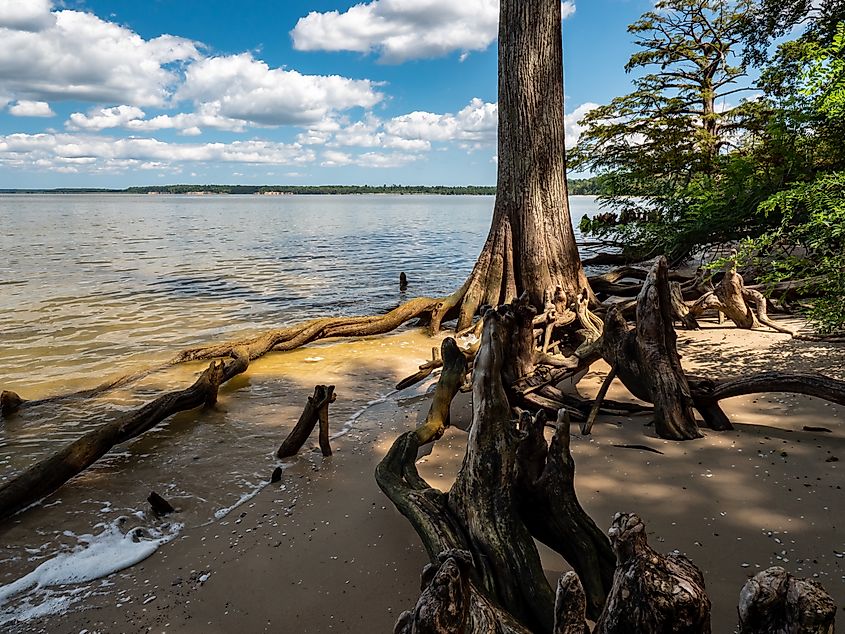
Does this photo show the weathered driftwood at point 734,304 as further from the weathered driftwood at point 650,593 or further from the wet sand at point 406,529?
the weathered driftwood at point 650,593

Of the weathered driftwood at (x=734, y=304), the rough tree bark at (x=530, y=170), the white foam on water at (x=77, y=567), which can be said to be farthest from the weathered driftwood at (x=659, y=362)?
the rough tree bark at (x=530, y=170)

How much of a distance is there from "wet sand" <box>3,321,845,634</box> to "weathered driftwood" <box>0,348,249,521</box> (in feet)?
3.07

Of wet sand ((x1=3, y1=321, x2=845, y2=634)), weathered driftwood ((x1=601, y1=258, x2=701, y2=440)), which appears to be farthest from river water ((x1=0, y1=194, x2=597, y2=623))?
weathered driftwood ((x1=601, y1=258, x2=701, y2=440))

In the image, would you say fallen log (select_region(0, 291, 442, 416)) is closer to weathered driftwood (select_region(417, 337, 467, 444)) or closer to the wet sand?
the wet sand

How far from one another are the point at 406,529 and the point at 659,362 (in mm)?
2561

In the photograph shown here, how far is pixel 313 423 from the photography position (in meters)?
5.02

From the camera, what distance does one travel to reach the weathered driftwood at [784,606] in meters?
1.40

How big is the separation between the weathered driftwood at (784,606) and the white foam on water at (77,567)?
3441 mm

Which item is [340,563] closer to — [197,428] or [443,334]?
[197,428]

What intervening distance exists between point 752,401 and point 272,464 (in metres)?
4.49

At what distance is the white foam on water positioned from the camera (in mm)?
3201

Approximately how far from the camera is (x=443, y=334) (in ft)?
33.0

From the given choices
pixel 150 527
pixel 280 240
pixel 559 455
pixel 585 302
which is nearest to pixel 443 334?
pixel 585 302

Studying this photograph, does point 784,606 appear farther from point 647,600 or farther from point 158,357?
point 158,357
